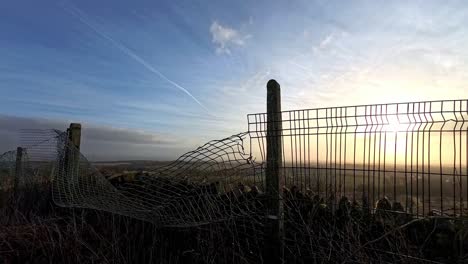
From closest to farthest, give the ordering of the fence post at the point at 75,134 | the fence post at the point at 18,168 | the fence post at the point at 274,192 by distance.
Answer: the fence post at the point at 274,192, the fence post at the point at 75,134, the fence post at the point at 18,168

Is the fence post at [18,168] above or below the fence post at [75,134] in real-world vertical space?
below

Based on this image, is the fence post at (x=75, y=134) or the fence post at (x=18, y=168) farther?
the fence post at (x=18, y=168)

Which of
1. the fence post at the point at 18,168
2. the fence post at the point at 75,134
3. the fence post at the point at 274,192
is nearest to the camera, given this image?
the fence post at the point at 274,192

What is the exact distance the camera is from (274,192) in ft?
12.3

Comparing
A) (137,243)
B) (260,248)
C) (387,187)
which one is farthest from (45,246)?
(387,187)

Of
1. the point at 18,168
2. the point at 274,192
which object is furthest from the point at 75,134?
the point at 274,192

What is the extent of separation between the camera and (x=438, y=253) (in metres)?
3.34

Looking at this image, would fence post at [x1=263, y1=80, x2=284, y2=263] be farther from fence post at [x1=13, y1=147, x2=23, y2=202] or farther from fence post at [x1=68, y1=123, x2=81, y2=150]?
fence post at [x1=13, y1=147, x2=23, y2=202]

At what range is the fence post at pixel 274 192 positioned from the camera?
367 cm

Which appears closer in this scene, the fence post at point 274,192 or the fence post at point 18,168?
the fence post at point 274,192

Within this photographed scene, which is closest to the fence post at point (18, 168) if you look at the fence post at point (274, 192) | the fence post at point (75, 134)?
the fence post at point (75, 134)

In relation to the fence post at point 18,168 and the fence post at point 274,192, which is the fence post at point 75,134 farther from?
the fence post at point 274,192

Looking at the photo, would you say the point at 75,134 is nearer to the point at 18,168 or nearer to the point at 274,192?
the point at 18,168

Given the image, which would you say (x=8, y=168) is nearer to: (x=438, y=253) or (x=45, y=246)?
(x=45, y=246)
